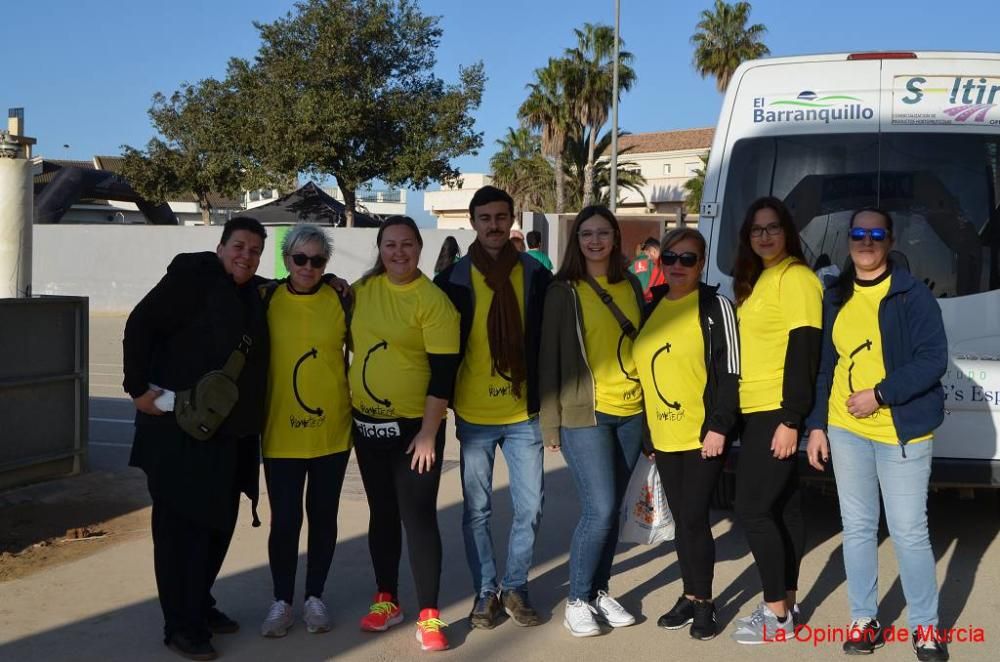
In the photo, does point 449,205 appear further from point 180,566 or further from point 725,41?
point 180,566

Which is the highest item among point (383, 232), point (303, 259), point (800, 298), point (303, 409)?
point (383, 232)

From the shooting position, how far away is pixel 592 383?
179 inches

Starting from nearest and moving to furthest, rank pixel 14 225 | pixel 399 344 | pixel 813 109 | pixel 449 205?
pixel 399 344 → pixel 813 109 → pixel 14 225 → pixel 449 205

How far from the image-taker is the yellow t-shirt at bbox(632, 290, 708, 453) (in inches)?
173

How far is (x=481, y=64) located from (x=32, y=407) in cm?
2452

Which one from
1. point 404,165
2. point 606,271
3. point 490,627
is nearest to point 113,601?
point 490,627

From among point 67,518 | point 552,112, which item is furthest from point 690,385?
point 552,112

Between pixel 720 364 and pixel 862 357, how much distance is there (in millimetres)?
569

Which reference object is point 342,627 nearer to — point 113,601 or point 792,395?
point 113,601

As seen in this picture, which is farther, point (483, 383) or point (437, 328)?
point (483, 383)

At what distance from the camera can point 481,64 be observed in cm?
2977

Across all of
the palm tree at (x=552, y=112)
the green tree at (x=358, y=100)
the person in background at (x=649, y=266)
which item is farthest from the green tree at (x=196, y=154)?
the person in background at (x=649, y=266)

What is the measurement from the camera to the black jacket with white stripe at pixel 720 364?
170 inches

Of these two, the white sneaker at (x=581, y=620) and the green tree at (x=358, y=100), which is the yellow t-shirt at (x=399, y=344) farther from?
the green tree at (x=358, y=100)
